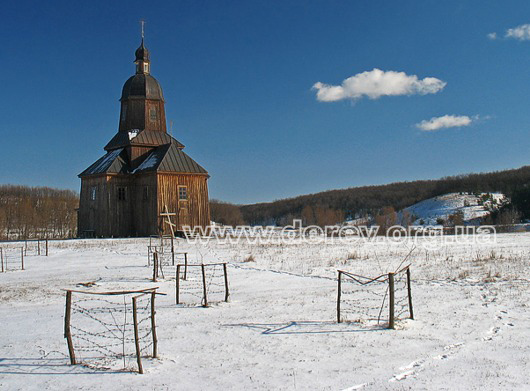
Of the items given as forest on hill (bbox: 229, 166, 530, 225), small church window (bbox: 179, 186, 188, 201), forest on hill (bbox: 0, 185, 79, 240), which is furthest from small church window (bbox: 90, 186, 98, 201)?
forest on hill (bbox: 229, 166, 530, 225)

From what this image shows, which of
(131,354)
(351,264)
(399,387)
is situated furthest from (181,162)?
(399,387)

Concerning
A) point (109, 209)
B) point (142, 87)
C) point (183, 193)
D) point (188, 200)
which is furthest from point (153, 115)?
point (109, 209)

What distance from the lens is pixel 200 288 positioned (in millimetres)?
13328

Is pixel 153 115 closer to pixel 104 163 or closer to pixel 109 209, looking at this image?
pixel 104 163

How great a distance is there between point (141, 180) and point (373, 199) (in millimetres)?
54900

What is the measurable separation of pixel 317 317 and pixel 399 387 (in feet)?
12.6

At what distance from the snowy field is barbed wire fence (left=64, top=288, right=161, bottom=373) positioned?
237mm

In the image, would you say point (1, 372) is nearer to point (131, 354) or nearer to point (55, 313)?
point (131, 354)

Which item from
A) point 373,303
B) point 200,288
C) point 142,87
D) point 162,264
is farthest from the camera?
point 142,87

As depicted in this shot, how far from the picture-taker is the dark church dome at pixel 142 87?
36.3 m

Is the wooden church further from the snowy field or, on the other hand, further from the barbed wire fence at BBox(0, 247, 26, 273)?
the snowy field

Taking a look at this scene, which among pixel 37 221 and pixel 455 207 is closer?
pixel 37 221

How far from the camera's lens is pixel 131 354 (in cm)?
752

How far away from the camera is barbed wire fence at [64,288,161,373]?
23.0 ft
